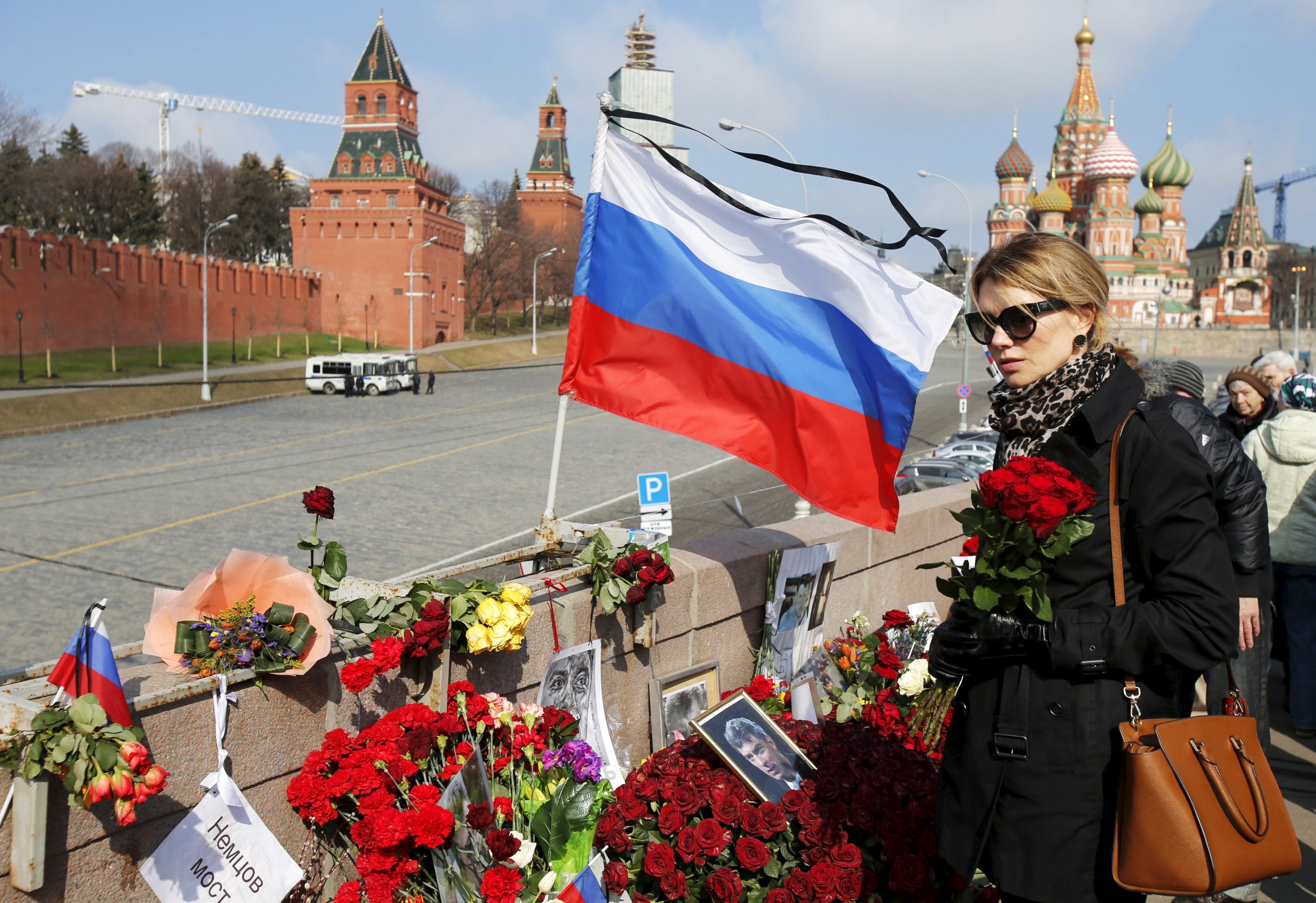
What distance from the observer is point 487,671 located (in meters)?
3.74

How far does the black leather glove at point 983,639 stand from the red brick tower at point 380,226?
67346 millimetres

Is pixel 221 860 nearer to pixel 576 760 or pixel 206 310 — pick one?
pixel 576 760

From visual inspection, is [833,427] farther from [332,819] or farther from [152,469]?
[152,469]

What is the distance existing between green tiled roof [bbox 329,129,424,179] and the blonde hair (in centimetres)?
7299

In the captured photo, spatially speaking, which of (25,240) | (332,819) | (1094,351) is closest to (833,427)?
(1094,351)

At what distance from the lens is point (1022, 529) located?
2.04 meters

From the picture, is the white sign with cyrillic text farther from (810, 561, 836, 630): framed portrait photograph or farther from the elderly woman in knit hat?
the elderly woman in knit hat

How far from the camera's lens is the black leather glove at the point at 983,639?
2.13m

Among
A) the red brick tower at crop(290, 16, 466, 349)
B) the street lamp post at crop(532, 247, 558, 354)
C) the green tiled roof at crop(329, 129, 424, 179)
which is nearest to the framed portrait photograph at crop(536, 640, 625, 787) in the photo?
the street lamp post at crop(532, 247, 558, 354)

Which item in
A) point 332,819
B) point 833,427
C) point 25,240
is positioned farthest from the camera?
point 25,240

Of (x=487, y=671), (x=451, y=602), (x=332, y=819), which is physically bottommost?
(x=332, y=819)

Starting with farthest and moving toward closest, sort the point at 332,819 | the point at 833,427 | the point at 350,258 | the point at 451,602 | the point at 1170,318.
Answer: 1. the point at 1170,318
2. the point at 350,258
3. the point at 833,427
4. the point at 451,602
5. the point at 332,819

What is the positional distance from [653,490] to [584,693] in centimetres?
341

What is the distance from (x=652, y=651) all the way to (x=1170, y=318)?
114 m
